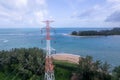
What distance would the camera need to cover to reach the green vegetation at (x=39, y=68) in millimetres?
30828

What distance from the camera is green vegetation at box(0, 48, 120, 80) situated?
30.8 metres

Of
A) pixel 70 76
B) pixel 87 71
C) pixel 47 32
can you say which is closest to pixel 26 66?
pixel 70 76

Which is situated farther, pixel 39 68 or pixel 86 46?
pixel 86 46

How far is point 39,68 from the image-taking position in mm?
33750

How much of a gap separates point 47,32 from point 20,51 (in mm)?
17978

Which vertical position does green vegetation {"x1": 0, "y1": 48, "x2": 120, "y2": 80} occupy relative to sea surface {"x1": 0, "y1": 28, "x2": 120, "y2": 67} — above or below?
above

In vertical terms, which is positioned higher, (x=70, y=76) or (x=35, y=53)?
(x=35, y=53)

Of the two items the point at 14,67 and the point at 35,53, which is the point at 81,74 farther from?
the point at 14,67

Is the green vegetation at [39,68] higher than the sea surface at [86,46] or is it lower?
higher

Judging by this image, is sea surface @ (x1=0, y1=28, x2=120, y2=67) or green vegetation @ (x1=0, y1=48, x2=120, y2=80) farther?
sea surface @ (x1=0, y1=28, x2=120, y2=67)

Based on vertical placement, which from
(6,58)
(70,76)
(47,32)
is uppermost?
(47,32)

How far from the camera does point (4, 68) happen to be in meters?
36.3

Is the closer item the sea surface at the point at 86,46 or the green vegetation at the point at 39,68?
the green vegetation at the point at 39,68

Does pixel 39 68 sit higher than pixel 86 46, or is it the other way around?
pixel 39 68
